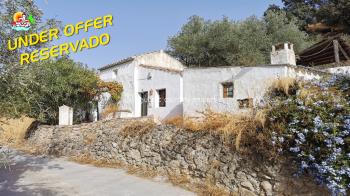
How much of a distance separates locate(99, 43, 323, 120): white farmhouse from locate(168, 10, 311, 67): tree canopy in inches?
175

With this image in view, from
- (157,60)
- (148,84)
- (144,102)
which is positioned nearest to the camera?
(148,84)

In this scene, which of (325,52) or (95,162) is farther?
(325,52)

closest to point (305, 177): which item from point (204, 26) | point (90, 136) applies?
point (90, 136)

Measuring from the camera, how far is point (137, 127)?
1238cm

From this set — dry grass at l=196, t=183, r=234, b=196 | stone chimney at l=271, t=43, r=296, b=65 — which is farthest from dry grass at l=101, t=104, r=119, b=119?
dry grass at l=196, t=183, r=234, b=196

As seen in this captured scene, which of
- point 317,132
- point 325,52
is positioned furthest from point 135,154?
point 325,52

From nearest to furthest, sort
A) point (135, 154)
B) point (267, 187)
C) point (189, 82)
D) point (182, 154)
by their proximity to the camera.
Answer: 1. point (267, 187)
2. point (182, 154)
3. point (135, 154)
4. point (189, 82)

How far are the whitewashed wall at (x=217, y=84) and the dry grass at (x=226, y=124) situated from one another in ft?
18.3

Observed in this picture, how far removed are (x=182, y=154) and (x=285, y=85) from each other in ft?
12.0

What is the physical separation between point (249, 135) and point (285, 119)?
994mm

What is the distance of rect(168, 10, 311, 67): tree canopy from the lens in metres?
28.8

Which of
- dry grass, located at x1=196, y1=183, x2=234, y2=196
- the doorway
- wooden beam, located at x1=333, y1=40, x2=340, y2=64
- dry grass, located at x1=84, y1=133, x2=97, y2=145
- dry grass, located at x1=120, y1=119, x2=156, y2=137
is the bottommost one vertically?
dry grass, located at x1=196, y1=183, x2=234, y2=196

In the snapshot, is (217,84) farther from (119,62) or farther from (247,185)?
(119,62)

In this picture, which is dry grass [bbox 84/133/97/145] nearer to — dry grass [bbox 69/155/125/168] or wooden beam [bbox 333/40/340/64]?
dry grass [bbox 69/155/125/168]
